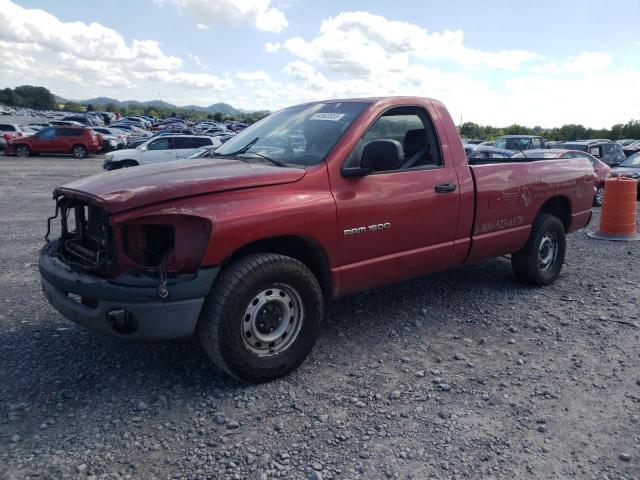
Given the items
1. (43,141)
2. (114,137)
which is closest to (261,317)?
(43,141)

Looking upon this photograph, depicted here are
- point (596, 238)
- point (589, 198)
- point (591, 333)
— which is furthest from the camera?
point (596, 238)

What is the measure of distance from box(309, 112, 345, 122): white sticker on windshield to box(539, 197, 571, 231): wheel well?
2.95 metres

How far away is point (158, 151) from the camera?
18.3m

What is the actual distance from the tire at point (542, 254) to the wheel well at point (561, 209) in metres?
0.23

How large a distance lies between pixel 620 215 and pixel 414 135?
6.03m

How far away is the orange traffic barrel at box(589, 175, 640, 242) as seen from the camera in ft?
29.4

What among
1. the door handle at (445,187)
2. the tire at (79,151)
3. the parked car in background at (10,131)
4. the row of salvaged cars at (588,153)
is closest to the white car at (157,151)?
the row of salvaged cars at (588,153)

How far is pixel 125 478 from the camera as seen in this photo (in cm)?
269

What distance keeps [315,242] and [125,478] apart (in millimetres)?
1845

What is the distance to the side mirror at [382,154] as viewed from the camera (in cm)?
379

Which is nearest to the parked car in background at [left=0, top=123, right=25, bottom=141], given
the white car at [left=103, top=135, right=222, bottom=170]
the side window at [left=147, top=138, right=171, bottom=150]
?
the white car at [left=103, top=135, right=222, bottom=170]

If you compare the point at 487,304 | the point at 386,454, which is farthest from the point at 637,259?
the point at 386,454

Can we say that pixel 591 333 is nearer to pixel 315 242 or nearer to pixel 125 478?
pixel 315 242

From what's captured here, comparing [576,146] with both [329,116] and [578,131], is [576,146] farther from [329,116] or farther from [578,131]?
[578,131]
